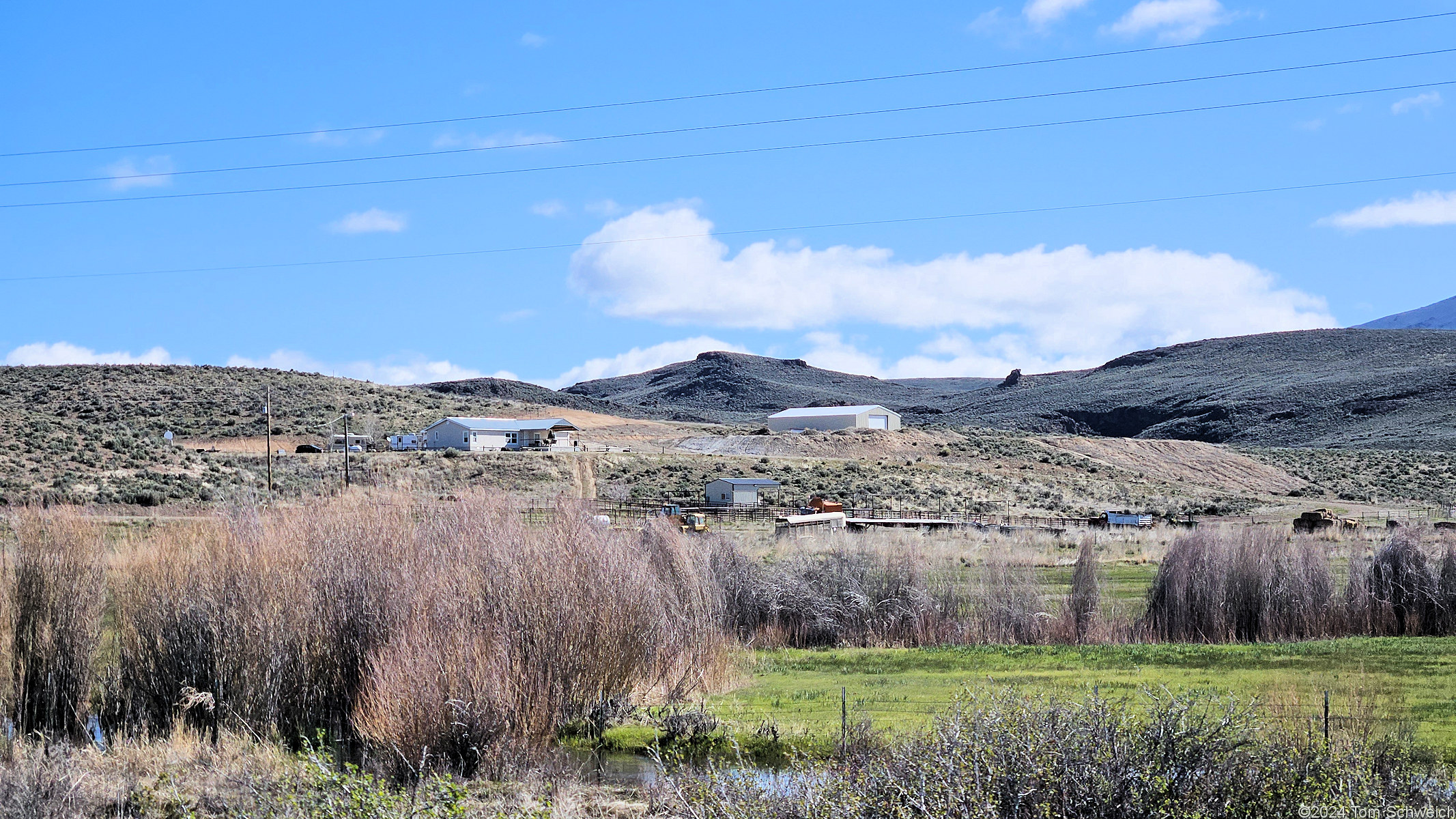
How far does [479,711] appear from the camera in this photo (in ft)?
49.0

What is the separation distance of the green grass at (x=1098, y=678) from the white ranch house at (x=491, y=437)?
204 ft

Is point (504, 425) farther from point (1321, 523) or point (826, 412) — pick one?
point (1321, 523)

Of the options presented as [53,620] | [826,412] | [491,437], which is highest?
[826,412]

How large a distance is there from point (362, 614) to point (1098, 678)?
1226 centimetres

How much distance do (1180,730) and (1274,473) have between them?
93.7 metres

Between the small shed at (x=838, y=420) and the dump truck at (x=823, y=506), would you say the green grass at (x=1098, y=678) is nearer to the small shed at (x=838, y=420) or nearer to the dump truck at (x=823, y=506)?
the dump truck at (x=823, y=506)

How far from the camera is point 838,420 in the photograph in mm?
118000

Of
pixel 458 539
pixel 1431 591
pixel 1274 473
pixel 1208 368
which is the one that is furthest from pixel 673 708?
pixel 1208 368

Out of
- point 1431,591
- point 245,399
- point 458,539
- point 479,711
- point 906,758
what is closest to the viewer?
point 906,758

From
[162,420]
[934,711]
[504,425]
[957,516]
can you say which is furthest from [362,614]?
[162,420]

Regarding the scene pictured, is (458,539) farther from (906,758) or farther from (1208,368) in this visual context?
(1208,368)

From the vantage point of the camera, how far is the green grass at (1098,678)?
1734 cm

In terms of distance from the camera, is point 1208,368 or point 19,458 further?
point 1208,368

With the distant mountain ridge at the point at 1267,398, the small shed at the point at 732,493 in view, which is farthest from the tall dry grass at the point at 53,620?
the distant mountain ridge at the point at 1267,398
